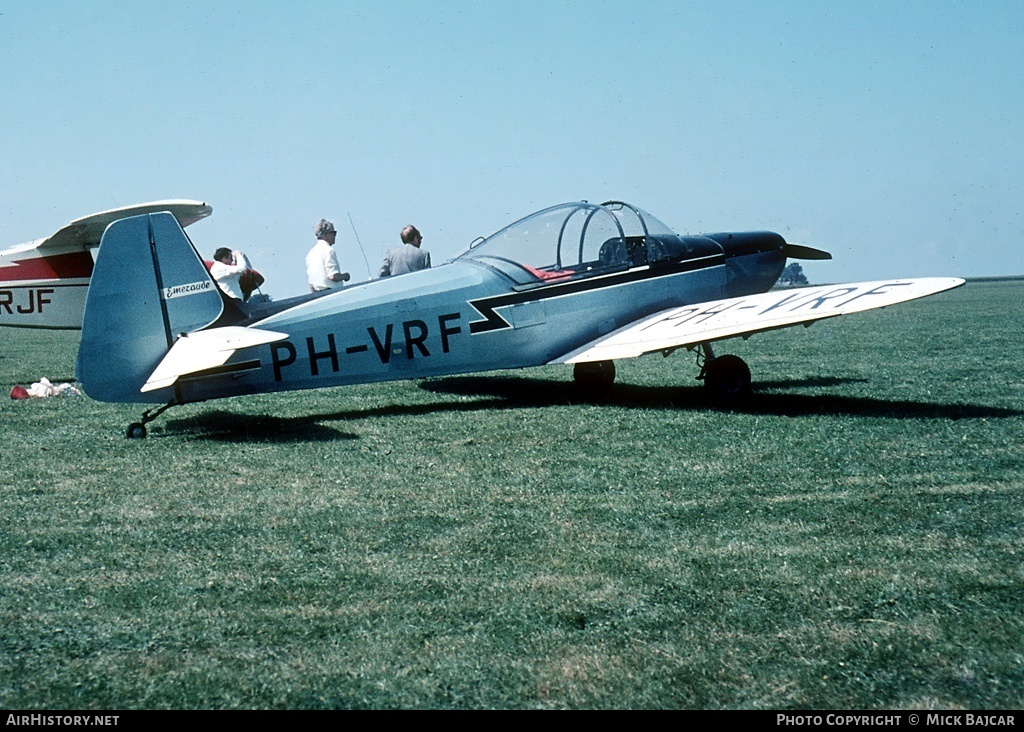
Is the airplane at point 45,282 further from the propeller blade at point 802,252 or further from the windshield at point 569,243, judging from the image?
the propeller blade at point 802,252

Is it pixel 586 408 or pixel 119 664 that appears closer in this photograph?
pixel 119 664

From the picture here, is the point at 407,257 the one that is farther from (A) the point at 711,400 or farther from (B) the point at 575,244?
(A) the point at 711,400

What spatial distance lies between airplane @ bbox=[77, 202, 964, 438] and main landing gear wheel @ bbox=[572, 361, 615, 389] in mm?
16

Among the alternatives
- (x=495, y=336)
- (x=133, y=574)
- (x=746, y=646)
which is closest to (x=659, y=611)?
(x=746, y=646)

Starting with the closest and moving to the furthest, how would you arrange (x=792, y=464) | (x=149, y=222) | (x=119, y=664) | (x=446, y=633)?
(x=119, y=664)
(x=446, y=633)
(x=792, y=464)
(x=149, y=222)

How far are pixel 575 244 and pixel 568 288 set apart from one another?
43cm

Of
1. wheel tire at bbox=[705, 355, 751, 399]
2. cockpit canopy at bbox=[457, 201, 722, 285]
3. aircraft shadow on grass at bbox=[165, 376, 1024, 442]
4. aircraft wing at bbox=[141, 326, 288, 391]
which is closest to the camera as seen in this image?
aircraft wing at bbox=[141, 326, 288, 391]

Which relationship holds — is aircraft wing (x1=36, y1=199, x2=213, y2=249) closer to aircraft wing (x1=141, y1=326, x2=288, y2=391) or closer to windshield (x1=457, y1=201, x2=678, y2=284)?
windshield (x1=457, y1=201, x2=678, y2=284)

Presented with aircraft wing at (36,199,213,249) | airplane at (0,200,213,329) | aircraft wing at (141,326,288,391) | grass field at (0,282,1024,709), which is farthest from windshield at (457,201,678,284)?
airplane at (0,200,213,329)

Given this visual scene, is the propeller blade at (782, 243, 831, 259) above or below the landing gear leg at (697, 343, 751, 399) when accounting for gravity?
above

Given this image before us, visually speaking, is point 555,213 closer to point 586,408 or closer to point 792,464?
point 586,408

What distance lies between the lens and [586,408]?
812cm

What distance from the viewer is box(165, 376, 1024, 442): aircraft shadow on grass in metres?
7.18
